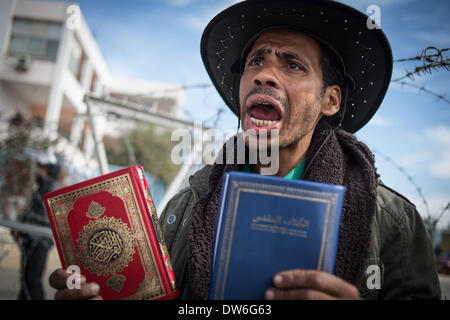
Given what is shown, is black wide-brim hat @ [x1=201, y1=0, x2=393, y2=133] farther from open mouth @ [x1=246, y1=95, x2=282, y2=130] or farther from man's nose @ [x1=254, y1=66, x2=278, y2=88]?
open mouth @ [x1=246, y1=95, x2=282, y2=130]

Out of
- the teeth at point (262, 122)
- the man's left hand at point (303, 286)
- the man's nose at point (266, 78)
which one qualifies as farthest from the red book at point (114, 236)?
the man's nose at point (266, 78)

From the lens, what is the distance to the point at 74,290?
1203mm

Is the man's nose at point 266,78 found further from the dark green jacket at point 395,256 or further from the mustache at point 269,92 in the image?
the dark green jacket at point 395,256

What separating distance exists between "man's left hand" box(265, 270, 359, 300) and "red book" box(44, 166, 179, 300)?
0.42 m

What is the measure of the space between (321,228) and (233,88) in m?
1.38

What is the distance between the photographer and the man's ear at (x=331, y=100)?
185 cm

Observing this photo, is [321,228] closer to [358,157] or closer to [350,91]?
[358,157]

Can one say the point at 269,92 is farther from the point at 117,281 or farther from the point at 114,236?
the point at 117,281

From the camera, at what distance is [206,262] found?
4.62ft

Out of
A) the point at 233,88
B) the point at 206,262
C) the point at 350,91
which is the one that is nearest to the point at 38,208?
the point at 233,88

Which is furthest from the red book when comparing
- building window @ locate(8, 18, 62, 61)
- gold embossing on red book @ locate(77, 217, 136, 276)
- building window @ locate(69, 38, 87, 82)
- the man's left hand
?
building window @ locate(69, 38, 87, 82)

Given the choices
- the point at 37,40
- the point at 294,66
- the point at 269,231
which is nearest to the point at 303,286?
the point at 269,231

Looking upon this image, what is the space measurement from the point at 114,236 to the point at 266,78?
3.20 feet

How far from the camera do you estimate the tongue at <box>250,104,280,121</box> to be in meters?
1.66
